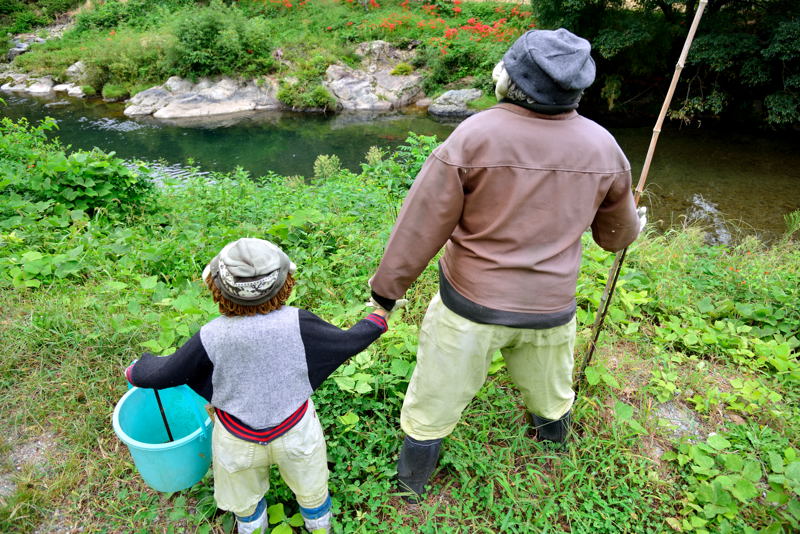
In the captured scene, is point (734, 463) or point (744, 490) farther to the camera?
point (734, 463)

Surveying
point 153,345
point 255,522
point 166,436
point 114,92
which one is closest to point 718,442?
point 255,522

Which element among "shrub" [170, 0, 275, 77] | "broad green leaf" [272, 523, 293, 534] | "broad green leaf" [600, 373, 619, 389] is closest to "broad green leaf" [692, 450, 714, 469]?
"broad green leaf" [600, 373, 619, 389]

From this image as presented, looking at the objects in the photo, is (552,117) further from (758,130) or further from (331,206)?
(758,130)

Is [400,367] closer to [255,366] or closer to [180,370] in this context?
[255,366]

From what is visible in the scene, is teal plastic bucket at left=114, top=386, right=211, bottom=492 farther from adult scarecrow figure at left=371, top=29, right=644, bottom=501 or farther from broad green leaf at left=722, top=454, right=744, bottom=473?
broad green leaf at left=722, top=454, right=744, bottom=473

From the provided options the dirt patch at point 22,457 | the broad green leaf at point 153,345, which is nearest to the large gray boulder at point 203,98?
the broad green leaf at point 153,345

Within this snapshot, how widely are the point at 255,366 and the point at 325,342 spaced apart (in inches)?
8.8

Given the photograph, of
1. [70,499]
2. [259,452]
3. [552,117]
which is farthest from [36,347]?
[552,117]

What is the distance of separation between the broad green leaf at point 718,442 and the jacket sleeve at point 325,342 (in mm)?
1700

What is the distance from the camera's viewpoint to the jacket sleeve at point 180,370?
1446mm

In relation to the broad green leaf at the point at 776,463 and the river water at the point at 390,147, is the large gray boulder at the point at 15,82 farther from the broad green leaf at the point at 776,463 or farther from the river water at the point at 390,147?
the broad green leaf at the point at 776,463

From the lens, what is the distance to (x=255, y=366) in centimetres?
145

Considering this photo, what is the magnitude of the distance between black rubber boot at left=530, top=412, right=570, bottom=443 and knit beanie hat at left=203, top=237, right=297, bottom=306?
1.41 m

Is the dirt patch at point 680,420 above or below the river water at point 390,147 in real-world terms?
above
